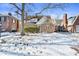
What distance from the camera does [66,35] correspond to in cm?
184

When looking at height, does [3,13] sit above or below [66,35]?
above

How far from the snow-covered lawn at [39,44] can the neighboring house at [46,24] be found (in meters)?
0.06

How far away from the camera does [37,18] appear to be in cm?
A: 185

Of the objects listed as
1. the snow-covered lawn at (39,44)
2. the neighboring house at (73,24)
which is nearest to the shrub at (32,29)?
the snow-covered lawn at (39,44)

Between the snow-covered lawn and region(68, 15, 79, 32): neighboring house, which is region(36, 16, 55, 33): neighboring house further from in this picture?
region(68, 15, 79, 32): neighboring house

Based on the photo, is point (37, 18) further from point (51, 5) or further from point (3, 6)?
point (3, 6)

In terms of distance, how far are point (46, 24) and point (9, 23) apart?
421 mm

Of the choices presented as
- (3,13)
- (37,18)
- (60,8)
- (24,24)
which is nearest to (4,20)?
(3,13)

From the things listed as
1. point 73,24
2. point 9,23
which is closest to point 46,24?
point 73,24

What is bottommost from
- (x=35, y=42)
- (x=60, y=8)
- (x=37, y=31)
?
(x=35, y=42)

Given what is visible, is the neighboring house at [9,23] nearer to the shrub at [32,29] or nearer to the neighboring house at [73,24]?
the shrub at [32,29]

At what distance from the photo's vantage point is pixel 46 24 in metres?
1.85

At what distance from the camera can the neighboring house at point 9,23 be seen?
6.02ft

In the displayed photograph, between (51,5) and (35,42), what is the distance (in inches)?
17.9
